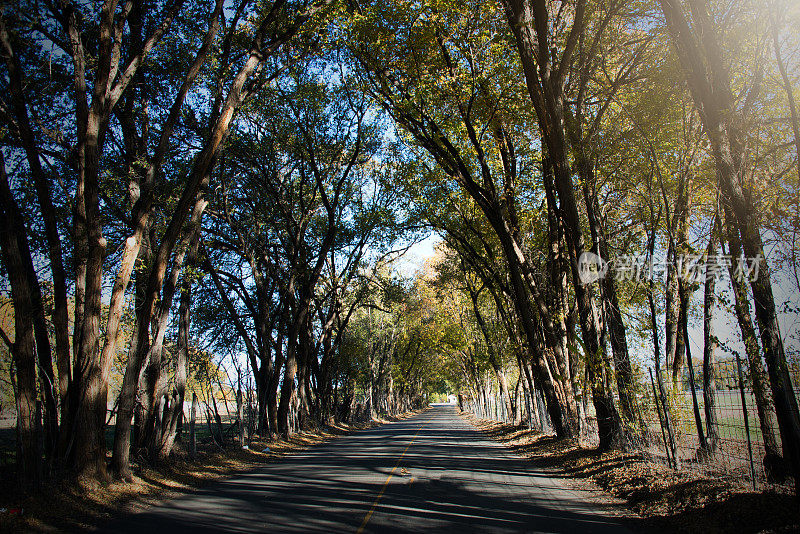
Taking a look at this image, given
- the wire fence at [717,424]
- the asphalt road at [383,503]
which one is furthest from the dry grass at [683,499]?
the asphalt road at [383,503]

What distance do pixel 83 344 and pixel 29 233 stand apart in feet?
13.7

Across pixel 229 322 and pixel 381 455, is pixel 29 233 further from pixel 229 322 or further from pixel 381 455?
pixel 229 322

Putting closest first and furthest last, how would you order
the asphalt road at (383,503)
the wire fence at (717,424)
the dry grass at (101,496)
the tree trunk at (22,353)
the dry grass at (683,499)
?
the dry grass at (683,499) → the asphalt road at (383,503) → the wire fence at (717,424) → the dry grass at (101,496) → the tree trunk at (22,353)

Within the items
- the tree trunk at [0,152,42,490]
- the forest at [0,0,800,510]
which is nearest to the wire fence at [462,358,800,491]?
the forest at [0,0,800,510]

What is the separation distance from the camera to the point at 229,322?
23.5m

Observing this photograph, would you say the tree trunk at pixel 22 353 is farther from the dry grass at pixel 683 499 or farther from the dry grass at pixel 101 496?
the dry grass at pixel 683 499

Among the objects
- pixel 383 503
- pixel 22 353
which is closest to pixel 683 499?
pixel 383 503

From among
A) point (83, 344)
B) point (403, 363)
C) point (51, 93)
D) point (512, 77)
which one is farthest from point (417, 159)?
point (403, 363)

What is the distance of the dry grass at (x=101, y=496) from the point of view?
265 inches

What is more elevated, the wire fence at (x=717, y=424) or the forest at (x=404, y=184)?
the forest at (x=404, y=184)

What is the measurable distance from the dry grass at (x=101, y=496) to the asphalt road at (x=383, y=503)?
0.53m

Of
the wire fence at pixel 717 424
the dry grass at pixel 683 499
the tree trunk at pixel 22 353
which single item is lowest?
the dry grass at pixel 683 499

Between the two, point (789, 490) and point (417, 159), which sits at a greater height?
point (417, 159)

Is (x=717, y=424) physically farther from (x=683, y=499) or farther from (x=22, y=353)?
(x=22, y=353)
